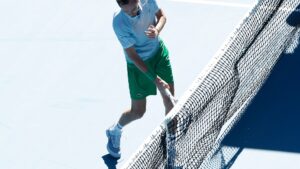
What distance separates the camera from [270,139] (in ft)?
23.6

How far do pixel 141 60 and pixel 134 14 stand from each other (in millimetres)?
385

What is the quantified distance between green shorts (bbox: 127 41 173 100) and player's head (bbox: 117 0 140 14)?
59cm

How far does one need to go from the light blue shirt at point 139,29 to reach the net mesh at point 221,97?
24.0 inches

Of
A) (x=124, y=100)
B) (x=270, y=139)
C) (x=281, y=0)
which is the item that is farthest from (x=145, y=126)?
(x=281, y=0)

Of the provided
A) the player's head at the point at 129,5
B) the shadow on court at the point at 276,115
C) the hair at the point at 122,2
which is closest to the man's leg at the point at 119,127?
the shadow on court at the point at 276,115

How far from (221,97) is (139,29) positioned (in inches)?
35.1

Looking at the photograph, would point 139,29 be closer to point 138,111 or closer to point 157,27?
point 157,27

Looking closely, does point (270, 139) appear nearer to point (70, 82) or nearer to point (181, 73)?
point (181, 73)

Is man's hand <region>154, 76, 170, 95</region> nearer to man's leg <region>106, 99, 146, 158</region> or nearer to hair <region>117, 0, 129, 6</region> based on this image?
man's leg <region>106, 99, 146, 158</region>

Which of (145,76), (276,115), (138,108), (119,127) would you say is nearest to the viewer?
(145,76)

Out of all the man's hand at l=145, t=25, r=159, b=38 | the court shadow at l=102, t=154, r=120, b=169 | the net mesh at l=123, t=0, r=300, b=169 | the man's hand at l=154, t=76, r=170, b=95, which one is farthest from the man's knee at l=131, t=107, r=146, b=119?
the man's hand at l=145, t=25, r=159, b=38

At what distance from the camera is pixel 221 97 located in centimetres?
666

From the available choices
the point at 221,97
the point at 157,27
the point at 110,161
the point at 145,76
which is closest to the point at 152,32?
the point at 157,27

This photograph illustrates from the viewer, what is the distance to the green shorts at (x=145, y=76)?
6.86 m
